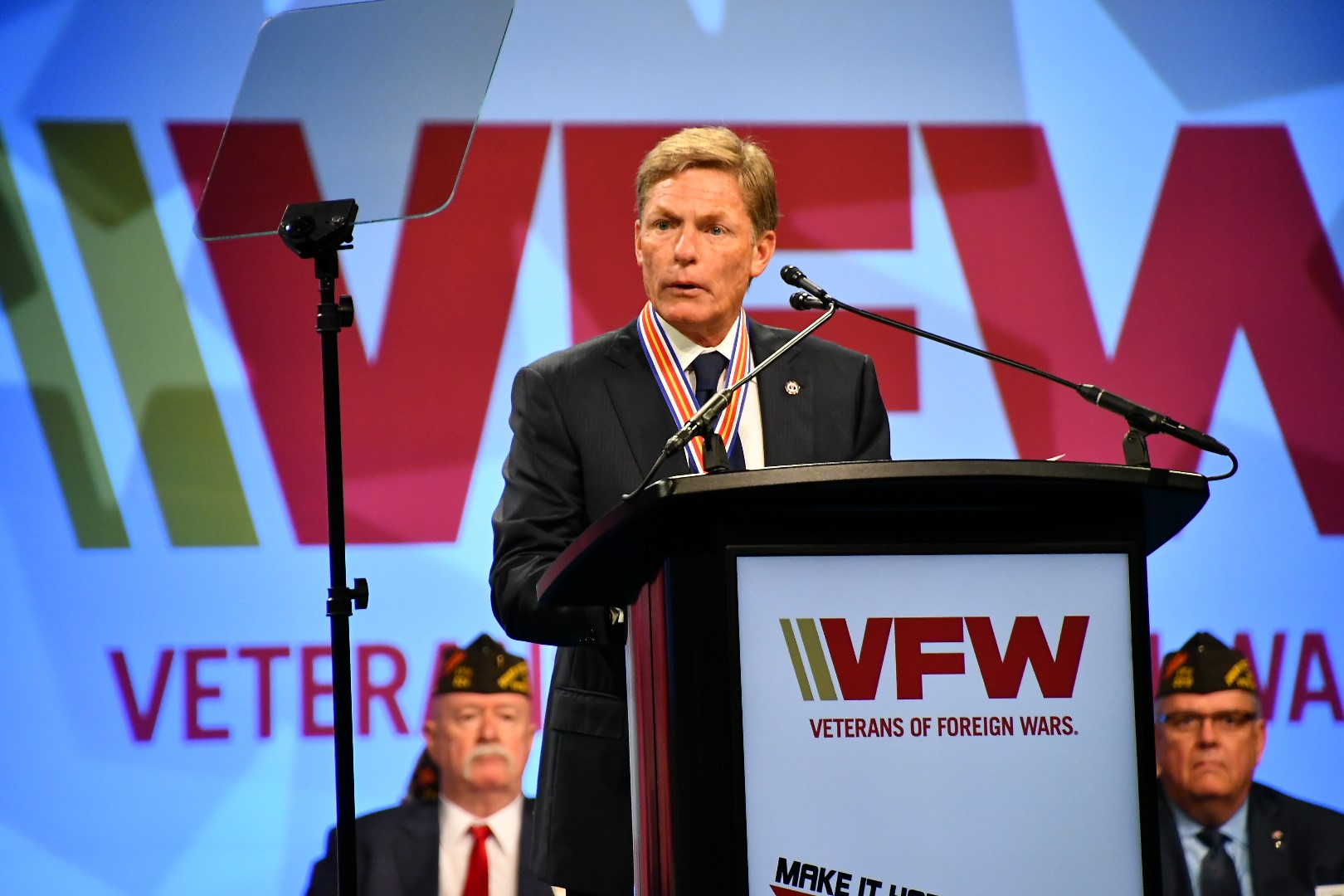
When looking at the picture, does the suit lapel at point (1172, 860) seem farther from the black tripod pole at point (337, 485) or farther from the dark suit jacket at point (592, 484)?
the black tripod pole at point (337, 485)

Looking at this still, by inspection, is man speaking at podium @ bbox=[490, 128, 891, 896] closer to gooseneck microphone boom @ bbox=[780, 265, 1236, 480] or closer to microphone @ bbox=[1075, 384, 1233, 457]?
gooseneck microphone boom @ bbox=[780, 265, 1236, 480]

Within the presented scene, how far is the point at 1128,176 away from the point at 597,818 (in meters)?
2.78

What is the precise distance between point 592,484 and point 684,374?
0.79 feet

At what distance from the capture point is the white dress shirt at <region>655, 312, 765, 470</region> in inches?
80.6

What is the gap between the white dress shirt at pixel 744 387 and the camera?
6.72ft

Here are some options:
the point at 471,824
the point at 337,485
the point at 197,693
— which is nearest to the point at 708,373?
the point at 337,485

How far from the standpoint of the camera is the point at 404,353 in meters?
3.59

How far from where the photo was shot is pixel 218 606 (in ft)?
11.3

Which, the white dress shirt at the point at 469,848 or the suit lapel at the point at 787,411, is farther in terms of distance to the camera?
the white dress shirt at the point at 469,848

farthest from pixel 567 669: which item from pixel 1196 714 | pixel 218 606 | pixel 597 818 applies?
pixel 1196 714

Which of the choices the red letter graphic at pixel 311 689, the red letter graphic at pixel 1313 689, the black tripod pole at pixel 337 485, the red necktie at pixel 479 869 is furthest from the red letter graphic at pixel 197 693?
the red letter graphic at pixel 1313 689

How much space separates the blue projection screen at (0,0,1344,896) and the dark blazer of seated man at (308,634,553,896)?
0.22 ft

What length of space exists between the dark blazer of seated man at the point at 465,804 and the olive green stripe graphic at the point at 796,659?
2256 millimetres

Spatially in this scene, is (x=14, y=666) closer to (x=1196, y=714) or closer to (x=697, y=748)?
(x=697, y=748)
